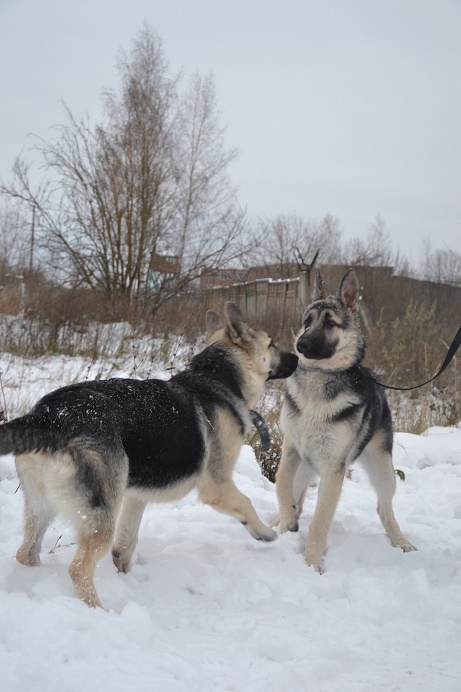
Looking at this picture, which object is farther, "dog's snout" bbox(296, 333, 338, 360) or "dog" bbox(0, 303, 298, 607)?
"dog's snout" bbox(296, 333, 338, 360)

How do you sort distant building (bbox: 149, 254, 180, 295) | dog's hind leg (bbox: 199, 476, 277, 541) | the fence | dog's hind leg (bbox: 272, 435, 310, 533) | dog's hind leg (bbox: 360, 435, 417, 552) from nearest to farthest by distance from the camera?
dog's hind leg (bbox: 199, 476, 277, 541) < dog's hind leg (bbox: 272, 435, 310, 533) < dog's hind leg (bbox: 360, 435, 417, 552) < the fence < distant building (bbox: 149, 254, 180, 295)

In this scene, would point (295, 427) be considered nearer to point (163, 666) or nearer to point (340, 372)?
point (340, 372)

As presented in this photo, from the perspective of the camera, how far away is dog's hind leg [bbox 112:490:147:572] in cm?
366

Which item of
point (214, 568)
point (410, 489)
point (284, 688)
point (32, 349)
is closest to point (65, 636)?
point (284, 688)

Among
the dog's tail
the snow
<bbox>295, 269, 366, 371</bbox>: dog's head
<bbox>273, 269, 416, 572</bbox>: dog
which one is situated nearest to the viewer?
the snow

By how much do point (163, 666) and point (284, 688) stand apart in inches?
22.1

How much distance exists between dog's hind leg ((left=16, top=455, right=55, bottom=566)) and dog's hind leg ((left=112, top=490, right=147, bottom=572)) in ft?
1.85

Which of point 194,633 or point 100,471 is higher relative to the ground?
point 100,471

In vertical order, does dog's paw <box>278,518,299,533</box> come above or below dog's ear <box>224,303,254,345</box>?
below

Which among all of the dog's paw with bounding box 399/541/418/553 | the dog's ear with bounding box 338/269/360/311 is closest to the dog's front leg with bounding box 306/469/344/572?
the dog's paw with bounding box 399/541/418/553

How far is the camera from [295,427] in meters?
4.38

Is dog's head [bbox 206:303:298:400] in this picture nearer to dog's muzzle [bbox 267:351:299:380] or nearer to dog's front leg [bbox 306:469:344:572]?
dog's muzzle [bbox 267:351:299:380]

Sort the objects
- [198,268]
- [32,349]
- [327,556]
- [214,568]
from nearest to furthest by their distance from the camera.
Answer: [214,568]
[327,556]
[32,349]
[198,268]

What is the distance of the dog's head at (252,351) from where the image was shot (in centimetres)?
441
